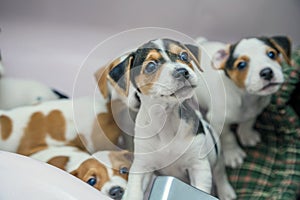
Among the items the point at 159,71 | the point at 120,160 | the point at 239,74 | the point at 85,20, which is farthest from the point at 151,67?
the point at 85,20

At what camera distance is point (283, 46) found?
1.27 m

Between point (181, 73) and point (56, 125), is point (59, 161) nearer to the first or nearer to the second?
point (56, 125)

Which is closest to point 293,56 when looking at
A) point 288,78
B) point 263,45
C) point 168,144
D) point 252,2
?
point 288,78

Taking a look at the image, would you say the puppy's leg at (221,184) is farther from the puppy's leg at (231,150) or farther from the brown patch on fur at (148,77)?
the brown patch on fur at (148,77)

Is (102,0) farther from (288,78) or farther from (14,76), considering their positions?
(288,78)

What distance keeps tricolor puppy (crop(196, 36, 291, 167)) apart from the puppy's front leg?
18 centimetres

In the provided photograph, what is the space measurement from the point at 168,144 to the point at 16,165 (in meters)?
0.28

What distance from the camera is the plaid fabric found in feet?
4.19

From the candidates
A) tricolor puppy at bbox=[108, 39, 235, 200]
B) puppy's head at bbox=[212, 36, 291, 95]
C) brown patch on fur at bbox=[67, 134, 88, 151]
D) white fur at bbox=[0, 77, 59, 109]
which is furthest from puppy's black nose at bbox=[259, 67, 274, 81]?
white fur at bbox=[0, 77, 59, 109]

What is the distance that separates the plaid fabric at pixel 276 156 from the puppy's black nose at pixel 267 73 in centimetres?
17

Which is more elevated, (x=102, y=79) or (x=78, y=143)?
(x=102, y=79)

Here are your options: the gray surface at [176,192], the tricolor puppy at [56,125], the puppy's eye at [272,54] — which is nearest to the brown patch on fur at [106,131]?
the tricolor puppy at [56,125]

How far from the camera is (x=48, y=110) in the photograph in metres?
1.28

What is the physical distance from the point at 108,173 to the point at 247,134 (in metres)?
0.46
